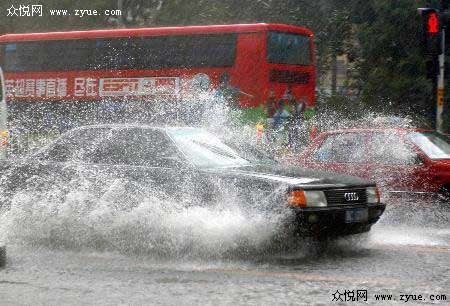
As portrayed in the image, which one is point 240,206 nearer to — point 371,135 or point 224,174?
point 224,174

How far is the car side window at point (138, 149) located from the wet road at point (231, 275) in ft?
2.66

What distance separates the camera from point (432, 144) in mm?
12602

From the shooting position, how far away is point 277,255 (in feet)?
27.6

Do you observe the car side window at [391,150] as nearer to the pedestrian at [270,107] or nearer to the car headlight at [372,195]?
the car headlight at [372,195]

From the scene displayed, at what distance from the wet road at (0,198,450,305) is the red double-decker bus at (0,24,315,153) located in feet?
43.2

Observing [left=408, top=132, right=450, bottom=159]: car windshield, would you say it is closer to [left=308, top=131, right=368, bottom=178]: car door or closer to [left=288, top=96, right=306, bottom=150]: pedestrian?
[left=308, top=131, right=368, bottom=178]: car door

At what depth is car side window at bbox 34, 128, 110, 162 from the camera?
31.5 ft

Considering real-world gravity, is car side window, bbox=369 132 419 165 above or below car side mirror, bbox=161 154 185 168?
below

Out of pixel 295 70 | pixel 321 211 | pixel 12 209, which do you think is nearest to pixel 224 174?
pixel 321 211

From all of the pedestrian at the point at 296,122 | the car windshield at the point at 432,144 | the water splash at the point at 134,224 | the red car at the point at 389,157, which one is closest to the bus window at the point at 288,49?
the pedestrian at the point at 296,122

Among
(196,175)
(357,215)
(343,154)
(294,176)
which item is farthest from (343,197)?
(343,154)

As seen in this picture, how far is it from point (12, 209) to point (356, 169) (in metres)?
5.04

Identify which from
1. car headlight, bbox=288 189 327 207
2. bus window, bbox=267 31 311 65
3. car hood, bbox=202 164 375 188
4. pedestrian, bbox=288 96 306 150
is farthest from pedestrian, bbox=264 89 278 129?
car headlight, bbox=288 189 327 207

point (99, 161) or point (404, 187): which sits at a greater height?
point (99, 161)
